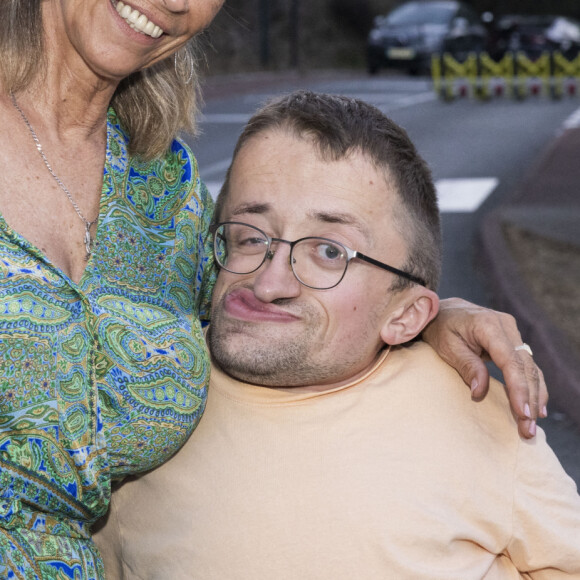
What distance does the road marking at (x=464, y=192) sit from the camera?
9180mm

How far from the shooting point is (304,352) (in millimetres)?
2266

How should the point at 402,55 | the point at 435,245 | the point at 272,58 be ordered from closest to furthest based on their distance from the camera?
the point at 435,245 < the point at 402,55 < the point at 272,58

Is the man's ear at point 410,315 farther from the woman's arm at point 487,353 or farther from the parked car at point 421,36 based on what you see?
the parked car at point 421,36

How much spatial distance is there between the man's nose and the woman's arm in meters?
0.40

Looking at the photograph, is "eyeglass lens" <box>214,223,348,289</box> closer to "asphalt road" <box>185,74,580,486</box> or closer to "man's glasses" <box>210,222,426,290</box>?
"man's glasses" <box>210,222,426,290</box>

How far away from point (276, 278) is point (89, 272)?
403 mm

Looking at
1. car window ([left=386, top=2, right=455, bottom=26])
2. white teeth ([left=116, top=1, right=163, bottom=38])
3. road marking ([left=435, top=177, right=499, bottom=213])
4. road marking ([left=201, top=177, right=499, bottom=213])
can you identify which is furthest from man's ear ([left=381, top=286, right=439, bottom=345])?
car window ([left=386, top=2, right=455, bottom=26])

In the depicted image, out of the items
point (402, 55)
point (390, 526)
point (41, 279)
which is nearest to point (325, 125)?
point (41, 279)

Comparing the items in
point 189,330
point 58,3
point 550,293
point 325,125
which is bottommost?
point 550,293

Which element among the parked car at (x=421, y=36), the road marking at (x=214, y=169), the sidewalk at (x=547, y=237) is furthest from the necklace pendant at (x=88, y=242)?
the parked car at (x=421, y=36)

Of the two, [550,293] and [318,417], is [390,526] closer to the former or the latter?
[318,417]

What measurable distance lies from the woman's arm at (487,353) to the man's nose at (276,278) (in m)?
0.40

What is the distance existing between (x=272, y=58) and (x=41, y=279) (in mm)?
27656

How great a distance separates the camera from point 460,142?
13.2 m
